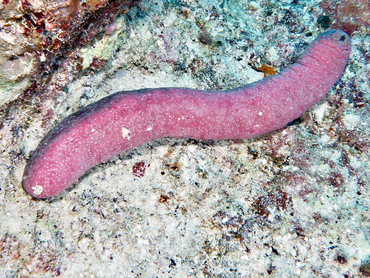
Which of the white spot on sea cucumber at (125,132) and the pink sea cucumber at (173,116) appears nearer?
the pink sea cucumber at (173,116)

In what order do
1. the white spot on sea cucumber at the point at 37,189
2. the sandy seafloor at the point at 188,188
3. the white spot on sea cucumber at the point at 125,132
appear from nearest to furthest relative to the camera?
1. the white spot on sea cucumber at the point at 37,189
2. the white spot on sea cucumber at the point at 125,132
3. the sandy seafloor at the point at 188,188

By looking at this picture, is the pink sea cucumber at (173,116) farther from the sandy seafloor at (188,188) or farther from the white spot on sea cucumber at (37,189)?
the sandy seafloor at (188,188)

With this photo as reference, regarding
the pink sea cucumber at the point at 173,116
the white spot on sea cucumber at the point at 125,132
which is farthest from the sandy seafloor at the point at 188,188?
the white spot on sea cucumber at the point at 125,132

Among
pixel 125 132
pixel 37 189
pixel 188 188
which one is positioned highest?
pixel 125 132

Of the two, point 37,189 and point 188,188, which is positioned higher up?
point 37,189

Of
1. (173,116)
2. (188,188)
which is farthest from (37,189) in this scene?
(188,188)

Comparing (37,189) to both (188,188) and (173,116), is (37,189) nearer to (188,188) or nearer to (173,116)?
(173,116)

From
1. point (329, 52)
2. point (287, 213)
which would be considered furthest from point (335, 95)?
point (287, 213)

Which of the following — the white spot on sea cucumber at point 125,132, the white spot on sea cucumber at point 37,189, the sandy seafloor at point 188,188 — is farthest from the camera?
the sandy seafloor at point 188,188

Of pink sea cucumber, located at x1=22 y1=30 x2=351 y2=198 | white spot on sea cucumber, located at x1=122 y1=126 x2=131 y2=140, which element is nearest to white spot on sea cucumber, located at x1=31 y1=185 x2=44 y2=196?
pink sea cucumber, located at x1=22 y1=30 x2=351 y2=198
